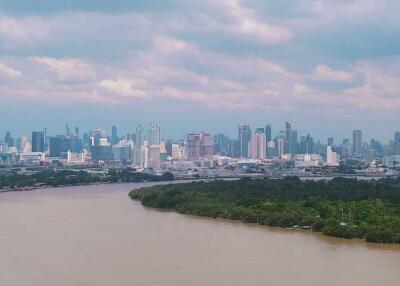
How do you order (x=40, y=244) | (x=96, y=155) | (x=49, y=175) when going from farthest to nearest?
(x=96, y=155), (x=49, y=175), (x=40, y=244)

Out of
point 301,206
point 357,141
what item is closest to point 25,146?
point 357,141

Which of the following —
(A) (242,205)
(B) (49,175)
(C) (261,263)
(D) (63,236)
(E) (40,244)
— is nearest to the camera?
(C) (261,263)

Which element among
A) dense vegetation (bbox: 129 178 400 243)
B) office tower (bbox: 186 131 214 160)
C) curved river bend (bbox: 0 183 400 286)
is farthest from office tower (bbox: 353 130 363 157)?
curved river bend (bbox: 0 183 400 286)

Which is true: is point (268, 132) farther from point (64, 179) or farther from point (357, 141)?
point (64, 179)

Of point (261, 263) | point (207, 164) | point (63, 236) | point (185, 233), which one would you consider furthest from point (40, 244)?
point (207, 164)

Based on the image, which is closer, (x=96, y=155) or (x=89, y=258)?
(x=89, y=258)

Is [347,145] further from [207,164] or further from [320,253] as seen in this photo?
[320,253]
